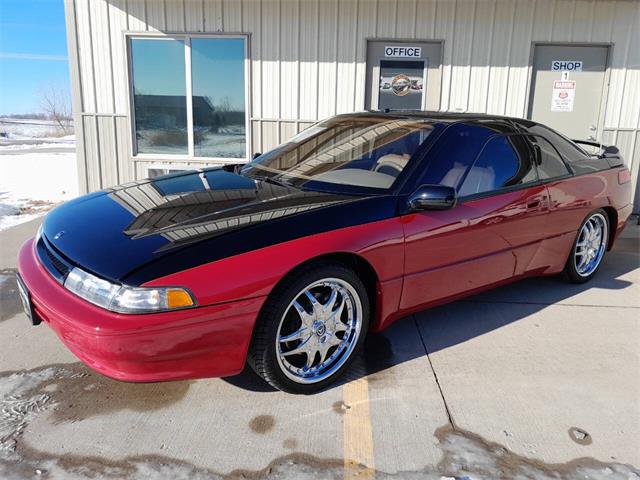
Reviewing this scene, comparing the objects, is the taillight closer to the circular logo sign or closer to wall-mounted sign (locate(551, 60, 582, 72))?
wall-mounted sign (locate(551, 60, 582, 72))

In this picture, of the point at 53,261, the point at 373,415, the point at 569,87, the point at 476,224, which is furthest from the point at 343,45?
the point at 373,415

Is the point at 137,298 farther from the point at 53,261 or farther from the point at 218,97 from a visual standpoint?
the point at 218,97

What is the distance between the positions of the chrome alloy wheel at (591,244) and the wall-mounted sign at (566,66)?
3.43 meters

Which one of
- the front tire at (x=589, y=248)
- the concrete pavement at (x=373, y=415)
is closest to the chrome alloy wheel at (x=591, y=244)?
the front tire at (x=589, y=248)

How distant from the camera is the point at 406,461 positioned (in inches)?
94.8

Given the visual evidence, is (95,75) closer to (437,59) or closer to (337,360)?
(437,59)

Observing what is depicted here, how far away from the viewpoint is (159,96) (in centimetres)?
757

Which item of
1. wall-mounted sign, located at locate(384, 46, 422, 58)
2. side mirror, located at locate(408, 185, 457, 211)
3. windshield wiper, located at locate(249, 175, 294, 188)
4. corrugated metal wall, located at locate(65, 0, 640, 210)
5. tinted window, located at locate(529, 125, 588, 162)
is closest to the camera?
side mirror, located at locate(408, 185, 457, 211)

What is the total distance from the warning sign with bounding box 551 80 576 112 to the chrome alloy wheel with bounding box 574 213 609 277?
10.7ft

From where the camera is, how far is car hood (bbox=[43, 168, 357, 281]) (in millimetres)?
2498

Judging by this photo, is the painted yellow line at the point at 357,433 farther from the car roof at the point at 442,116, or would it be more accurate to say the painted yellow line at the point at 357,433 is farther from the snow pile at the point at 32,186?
the snow pile at the point at 32,186

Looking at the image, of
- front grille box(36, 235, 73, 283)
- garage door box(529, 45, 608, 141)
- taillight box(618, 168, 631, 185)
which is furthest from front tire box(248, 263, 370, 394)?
garage door box(529, 45, 608, 141)

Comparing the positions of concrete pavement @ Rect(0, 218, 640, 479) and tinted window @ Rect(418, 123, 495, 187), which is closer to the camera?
concrete pavement @ Rect(0, 218, 640, 479)

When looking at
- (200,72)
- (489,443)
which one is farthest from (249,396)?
(200,72)
